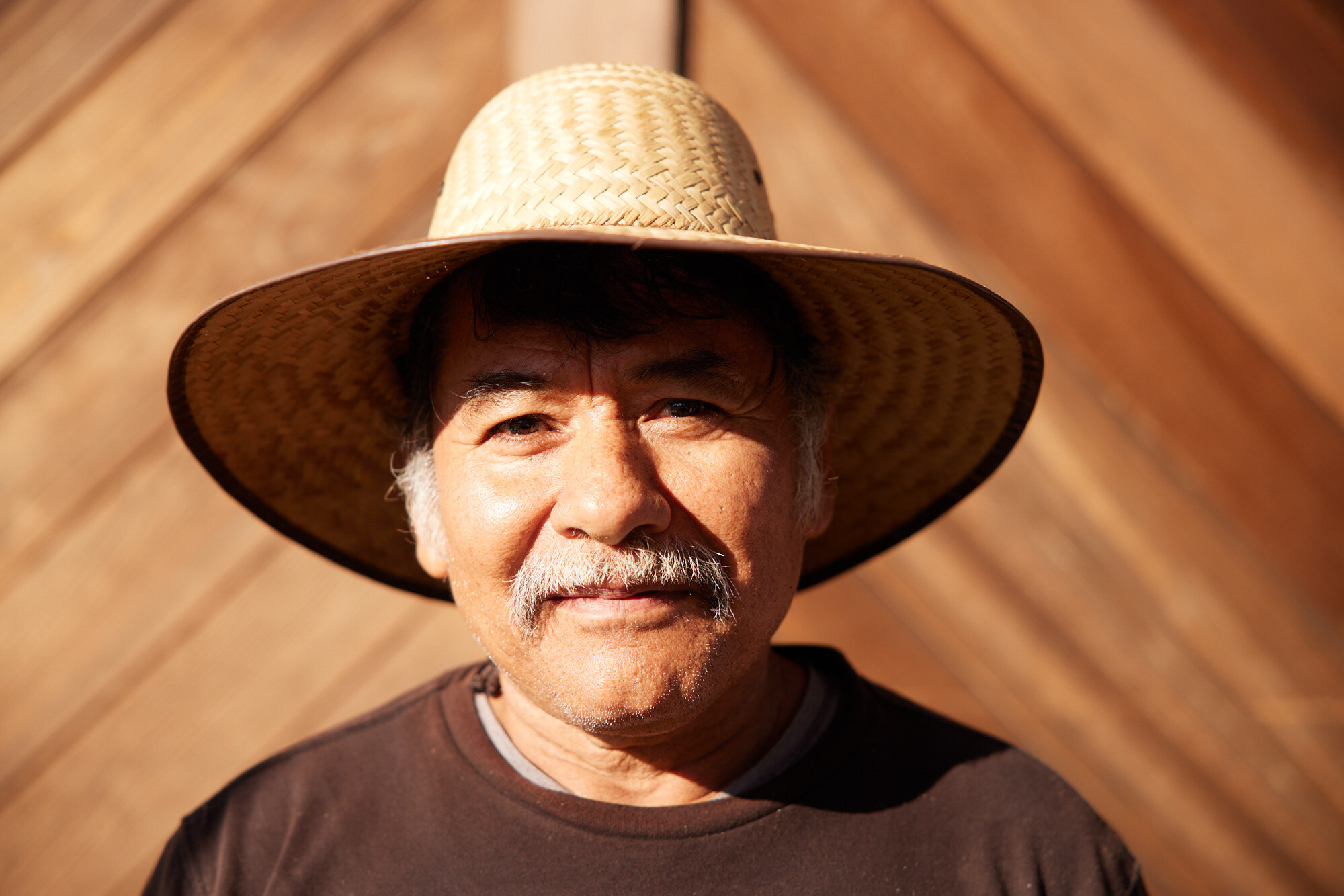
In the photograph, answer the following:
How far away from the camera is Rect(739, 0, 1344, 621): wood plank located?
5.94 feet

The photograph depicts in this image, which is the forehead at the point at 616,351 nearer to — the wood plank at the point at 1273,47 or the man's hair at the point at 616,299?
the man's hair at the point at 616,299

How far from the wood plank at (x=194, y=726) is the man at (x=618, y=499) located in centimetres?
55

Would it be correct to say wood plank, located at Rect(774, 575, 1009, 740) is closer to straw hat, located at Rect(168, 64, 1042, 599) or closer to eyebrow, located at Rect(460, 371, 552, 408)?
straw hat, located at Rect(168, 64, 1042, 599)

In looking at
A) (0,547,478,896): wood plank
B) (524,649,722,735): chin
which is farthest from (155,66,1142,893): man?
(0,547,478,896): wood plank

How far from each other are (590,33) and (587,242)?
1.11 metres

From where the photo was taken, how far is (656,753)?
1.14m

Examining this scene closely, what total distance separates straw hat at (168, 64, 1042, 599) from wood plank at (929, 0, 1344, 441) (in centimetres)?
99

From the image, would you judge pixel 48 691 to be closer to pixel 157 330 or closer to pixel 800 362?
pixel 157 330

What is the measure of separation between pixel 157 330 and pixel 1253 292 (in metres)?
2.43

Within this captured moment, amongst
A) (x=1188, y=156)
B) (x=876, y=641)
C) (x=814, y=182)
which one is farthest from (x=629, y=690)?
(x=1188, y=156)

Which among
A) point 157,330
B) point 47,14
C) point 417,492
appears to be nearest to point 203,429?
point 417,492

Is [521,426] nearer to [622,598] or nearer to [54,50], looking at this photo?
[622,598]

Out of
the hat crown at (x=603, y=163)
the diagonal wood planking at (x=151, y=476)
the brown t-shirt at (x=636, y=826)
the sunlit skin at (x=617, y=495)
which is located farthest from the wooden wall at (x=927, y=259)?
the sunlit skin at (x=617, y=495)

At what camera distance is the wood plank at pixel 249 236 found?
171 centimetres
